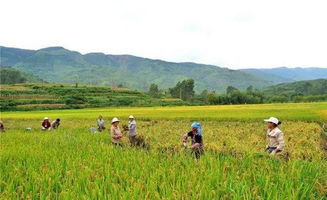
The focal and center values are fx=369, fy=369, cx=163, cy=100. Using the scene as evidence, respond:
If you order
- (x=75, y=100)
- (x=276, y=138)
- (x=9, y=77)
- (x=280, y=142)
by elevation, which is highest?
(x=9, y=77)

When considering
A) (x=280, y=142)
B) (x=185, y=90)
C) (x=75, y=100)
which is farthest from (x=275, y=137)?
(x=185, y=90)

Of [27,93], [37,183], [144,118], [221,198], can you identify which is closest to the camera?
[221,198]

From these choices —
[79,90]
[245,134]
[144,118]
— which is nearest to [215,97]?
[79,90]

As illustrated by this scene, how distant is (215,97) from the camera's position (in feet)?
360

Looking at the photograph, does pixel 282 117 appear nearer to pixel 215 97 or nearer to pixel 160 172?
pixel 160 172

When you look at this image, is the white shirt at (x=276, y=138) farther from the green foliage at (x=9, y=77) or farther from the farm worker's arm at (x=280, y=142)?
the green foliage at (x=9, y=77)

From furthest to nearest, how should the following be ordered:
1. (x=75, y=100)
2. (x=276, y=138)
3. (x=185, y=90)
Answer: (x=185, y=90) → (x=75, y=100) → (x=276, y=138)

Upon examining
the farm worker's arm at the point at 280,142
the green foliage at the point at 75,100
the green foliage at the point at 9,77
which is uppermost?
the green foliage at the point at 9,77

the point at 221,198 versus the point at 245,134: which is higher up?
the point at 221,198

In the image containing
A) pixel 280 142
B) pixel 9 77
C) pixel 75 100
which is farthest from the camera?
pixel 9 77

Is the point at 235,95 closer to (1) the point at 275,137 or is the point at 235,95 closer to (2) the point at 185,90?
(2) the point at 185,90

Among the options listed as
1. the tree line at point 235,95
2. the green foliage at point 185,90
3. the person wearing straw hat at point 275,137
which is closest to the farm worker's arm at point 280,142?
the person wearing straw hat at point 275,137

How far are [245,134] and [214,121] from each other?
11946 millimetres

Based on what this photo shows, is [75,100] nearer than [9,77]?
Yes
